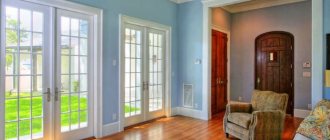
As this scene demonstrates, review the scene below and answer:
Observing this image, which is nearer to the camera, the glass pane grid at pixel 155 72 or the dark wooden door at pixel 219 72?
the glass pane grid at pixel 155 72

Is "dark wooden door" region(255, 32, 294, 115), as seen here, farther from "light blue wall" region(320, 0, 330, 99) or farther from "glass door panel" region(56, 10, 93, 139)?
"glass door panel" region(56, 10, 93, 139)

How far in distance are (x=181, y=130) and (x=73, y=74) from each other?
2.33 m

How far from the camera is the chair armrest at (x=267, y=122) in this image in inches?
132

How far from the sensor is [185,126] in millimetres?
4715

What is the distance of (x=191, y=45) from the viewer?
561 cm

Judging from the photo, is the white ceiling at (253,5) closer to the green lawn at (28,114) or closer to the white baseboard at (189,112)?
the white baseboard at (189,112)

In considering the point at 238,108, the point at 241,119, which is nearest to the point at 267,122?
the point at 241,119

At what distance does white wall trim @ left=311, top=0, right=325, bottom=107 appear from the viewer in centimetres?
385

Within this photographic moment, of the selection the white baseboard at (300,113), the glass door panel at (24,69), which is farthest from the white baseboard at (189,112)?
the glass door panel at (24,69)

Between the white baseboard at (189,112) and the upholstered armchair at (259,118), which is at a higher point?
the upholstered armchair at (259,118)

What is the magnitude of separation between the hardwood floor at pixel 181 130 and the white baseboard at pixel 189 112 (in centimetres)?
20

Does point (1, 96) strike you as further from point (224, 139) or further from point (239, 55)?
point (239, 55)

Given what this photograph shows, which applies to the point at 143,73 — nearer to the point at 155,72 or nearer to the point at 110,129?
the point at 155,72

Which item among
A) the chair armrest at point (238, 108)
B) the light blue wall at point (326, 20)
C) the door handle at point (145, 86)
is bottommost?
the chair armrest at point (238, 108)
